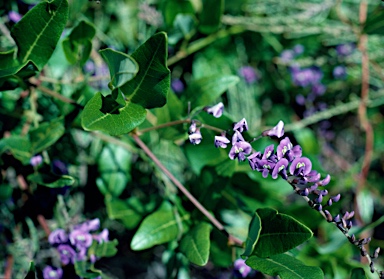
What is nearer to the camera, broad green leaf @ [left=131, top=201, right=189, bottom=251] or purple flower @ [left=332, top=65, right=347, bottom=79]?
broad green leaf @ [left=131, top=201, right=189, bottom=251]

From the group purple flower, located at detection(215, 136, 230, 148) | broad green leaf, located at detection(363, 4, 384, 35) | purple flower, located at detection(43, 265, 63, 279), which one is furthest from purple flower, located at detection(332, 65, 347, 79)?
purple flower, located at detection(43, 265, 63, 279)

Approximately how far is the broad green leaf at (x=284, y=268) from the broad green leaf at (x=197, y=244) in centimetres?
13

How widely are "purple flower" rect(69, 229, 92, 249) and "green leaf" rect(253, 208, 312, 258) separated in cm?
44

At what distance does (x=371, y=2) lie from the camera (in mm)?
1739

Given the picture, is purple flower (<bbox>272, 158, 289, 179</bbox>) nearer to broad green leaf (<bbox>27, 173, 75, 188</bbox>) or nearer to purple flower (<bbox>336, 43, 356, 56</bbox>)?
broad green leaf (<bbox>27, 173, 75, 188</bbox>)

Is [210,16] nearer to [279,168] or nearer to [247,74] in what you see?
[247,74]

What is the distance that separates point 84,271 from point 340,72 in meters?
1.21

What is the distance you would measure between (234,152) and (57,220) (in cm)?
66

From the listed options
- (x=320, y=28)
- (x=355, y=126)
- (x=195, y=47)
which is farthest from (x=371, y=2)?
(x=195, y=47)

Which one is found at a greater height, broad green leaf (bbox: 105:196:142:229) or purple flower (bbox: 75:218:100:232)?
purple flower (bbox: 75:218:100:232)

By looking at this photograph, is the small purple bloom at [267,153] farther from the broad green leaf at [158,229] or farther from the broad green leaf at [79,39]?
the broad green leaf at [79,39]

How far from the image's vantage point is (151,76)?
2.92 ft

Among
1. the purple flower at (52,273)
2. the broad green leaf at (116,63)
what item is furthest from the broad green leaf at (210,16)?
the purple flower at (52,273)

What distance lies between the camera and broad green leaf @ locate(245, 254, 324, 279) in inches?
34.2
